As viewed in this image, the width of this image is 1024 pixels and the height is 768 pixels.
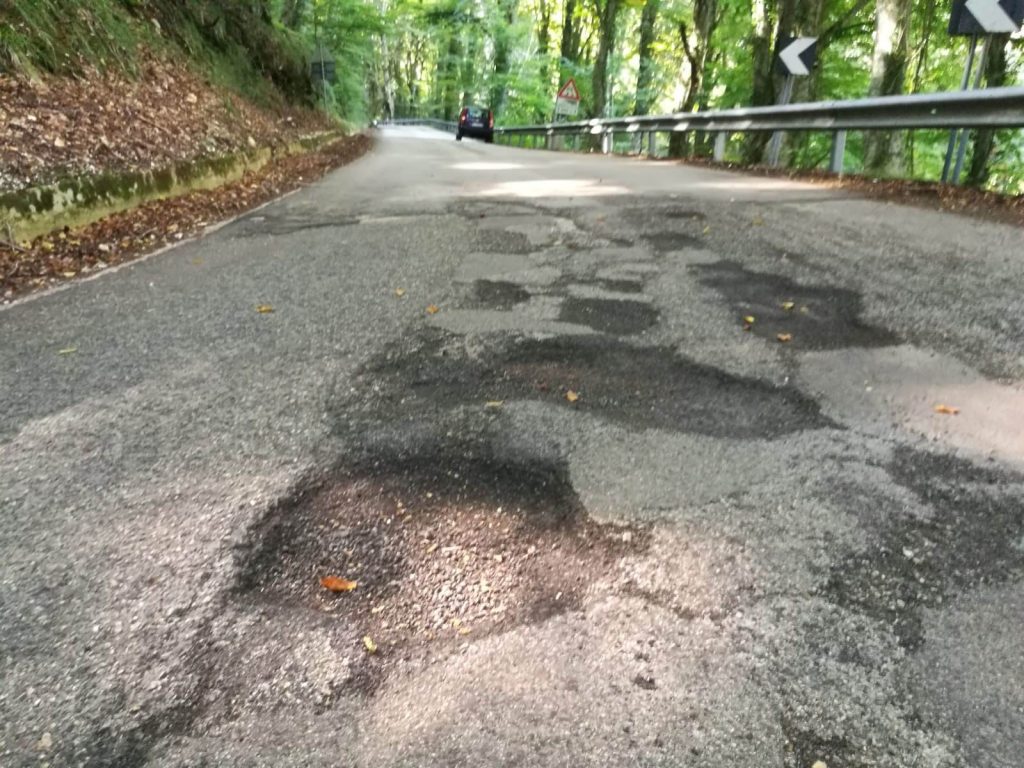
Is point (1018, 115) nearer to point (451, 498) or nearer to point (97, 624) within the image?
point (451, 498)

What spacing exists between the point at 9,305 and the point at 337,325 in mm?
2106

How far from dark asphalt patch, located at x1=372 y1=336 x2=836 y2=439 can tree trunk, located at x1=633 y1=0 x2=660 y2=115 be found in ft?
77.7

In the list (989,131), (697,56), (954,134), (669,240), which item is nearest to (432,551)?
(669,240)

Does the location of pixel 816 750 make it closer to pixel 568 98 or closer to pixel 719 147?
pixel 719 147

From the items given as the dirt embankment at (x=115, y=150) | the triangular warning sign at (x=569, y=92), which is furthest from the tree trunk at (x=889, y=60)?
the triangular warning sign at (x=569, y=92)

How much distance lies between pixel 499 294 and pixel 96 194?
4.18 m

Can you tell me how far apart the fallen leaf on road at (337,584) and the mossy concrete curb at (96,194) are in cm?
491

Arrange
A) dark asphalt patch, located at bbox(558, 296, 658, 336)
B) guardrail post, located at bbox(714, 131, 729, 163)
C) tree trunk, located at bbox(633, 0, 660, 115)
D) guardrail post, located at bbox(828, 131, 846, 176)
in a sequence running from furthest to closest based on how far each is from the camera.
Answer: tree trunk, located at bbox(633, 0, 660, 115) < guardrail post, located at bbox(714, 131, 729, 163) < guardrail post, located at bbox(828, 131, 846, 176) < dark asphalt patch, located at bbox(558, 296, 658, 336)

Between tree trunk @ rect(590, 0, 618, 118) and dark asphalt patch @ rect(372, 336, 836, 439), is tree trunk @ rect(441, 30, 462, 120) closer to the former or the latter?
tree trunk @ rect(590, 0, 618, 118)

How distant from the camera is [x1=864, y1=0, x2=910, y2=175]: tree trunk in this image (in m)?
11.1

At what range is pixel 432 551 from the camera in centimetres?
203

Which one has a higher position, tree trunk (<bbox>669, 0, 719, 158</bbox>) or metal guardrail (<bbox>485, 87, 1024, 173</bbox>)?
tree trunk (<bbox>669, 0, 719, 158</bbox>)

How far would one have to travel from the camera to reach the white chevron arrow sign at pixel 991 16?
24.3ft

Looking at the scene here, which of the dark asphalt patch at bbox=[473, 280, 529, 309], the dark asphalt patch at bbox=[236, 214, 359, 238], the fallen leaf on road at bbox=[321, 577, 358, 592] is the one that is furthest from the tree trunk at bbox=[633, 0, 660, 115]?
the fallen leaf on road at bbox=[321, 577, 358, 592]
